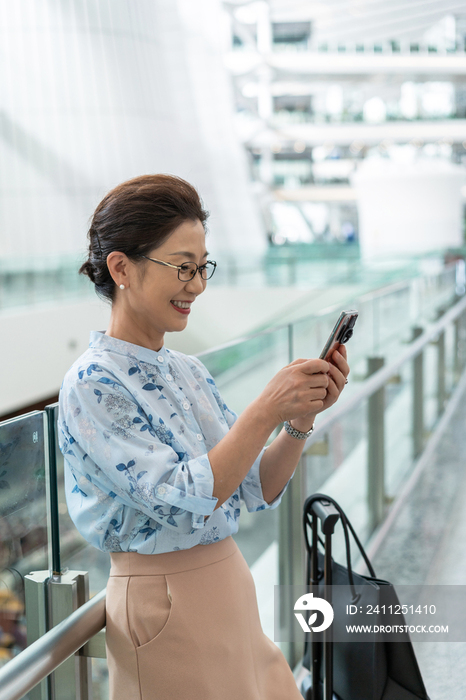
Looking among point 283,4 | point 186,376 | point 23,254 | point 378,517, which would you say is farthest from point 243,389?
point 283,4

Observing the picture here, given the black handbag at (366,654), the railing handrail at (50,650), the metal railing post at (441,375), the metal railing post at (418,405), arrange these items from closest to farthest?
the railing handrail at (50,650), the black handbag at (366,654), the metal railing post at (418,405), the metal railing post at (441,375)

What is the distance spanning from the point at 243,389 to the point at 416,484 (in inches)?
96.5

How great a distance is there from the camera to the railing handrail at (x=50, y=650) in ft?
3.51

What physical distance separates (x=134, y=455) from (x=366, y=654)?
896 mm

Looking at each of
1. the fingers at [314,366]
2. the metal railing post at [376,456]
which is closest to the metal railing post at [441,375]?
the metal railing post at [376,456]

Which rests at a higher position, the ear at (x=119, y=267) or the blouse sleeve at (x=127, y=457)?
the ear at (x=119, y=267)

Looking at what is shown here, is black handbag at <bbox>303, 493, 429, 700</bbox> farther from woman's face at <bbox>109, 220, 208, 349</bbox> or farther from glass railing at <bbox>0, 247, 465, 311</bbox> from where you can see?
glass railing at <bbox>0, 247, 465, 311</bbox>

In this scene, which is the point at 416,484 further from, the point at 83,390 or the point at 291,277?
the point at 291,277

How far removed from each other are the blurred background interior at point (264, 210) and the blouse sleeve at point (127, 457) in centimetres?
13

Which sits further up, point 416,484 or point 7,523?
point 7,523

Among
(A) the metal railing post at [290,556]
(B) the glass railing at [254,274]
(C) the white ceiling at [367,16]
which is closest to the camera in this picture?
(A) the metal railing post at [290,556]

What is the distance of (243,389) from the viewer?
2.35 m

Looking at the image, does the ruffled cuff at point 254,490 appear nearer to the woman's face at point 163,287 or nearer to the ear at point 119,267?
the woman's face at point 163,287

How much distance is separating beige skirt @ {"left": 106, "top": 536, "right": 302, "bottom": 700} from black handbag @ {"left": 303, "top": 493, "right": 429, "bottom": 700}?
40 cm
